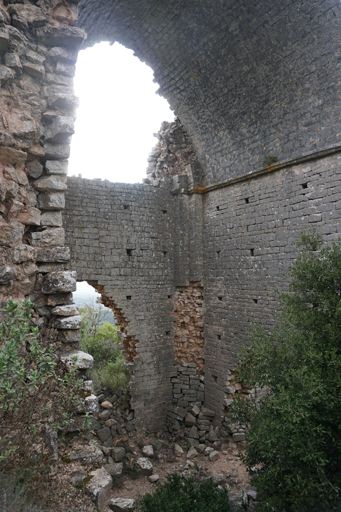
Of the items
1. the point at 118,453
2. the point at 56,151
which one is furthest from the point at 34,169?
the point at 118,453

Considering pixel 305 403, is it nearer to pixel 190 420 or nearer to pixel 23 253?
pixel 23 253

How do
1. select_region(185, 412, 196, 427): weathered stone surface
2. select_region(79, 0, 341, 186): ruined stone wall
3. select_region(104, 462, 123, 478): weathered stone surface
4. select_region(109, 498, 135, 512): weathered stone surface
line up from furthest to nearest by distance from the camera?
select_region(185, 412, 196, 427): weathered stone surface
select_region(104, 462, 123, 478): weathered stone surface
select_region(79, 0, 341, 186): ruined stone wall
select_region(109, 498, 135, 512): weathered stone surface

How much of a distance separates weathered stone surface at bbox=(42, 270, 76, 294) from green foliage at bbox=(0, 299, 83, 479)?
0.83 metres

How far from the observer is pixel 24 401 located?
2.63 metres

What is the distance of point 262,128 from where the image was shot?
793 cm

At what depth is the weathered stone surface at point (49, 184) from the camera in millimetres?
3852

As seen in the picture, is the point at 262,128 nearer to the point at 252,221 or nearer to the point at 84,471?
the point at 252,221

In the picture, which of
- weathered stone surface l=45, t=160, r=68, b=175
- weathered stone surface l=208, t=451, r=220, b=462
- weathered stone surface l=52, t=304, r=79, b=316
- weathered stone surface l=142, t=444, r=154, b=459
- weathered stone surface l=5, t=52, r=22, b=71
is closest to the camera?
weathered stone surface l=5, t=52, r=22, b=71

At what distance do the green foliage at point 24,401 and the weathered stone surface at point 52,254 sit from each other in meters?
1.10

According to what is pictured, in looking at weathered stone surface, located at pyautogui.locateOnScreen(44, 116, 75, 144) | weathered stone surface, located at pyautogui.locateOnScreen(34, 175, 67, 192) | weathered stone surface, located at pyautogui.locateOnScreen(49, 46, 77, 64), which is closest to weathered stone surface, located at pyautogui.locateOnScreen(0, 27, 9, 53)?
weathered stone surface, located at pyautogui.locateOnScreen(49, 46, 77, 64)

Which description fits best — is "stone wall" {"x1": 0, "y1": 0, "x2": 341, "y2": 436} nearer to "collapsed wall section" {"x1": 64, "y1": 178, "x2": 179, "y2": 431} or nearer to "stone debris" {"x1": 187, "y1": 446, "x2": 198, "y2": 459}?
"collapsed wall section" {"x1": 64, "y1": 178, "x2": 179, "y2": 431}

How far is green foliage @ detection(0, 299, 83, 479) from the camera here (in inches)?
93.2

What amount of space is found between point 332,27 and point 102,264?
6679 mm

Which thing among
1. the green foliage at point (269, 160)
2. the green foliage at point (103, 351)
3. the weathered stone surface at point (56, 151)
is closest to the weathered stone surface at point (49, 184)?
the weathered stone surface at point (56, 151)
